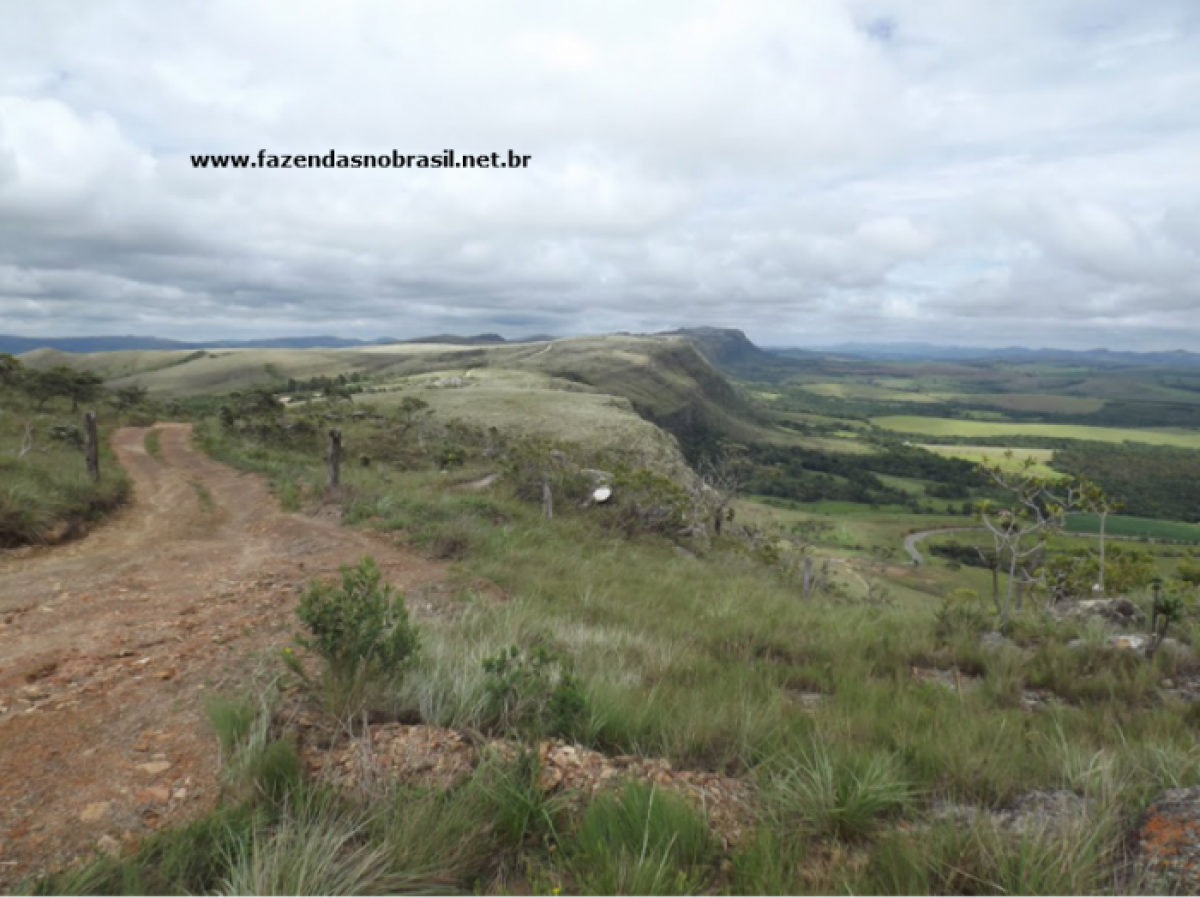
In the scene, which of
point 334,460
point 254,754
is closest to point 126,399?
point 334,460

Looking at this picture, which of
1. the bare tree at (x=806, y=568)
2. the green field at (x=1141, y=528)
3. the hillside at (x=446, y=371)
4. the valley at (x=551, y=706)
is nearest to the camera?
the valley at (x=551, y=706)

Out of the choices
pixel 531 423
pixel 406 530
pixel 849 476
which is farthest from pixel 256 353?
pixel 406 530

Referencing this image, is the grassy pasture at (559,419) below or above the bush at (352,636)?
below

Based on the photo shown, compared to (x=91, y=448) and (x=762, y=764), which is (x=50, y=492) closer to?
(x=91, y=448)

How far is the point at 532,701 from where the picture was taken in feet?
14.3

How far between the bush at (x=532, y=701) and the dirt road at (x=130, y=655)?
1.82m

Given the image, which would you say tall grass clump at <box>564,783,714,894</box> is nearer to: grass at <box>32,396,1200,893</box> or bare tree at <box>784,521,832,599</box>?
grass at <box>32,396,1200,893</box>

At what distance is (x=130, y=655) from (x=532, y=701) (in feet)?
14.6

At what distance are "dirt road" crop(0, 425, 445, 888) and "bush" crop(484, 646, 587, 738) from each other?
5.96ft

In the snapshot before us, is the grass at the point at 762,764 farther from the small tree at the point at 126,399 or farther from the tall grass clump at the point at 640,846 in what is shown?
the small tree at the point at 126,399

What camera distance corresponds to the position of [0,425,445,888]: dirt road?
3.49m

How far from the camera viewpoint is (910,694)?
552 centimetres

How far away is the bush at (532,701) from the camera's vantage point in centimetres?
416

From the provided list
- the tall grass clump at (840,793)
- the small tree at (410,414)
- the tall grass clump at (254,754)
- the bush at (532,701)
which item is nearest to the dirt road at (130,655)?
the tall grass clump at (254,754)
